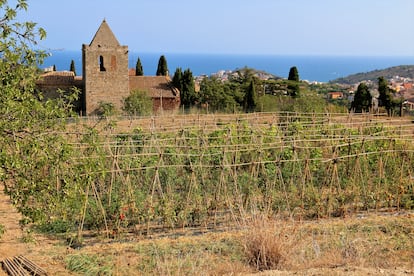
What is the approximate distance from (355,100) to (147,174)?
55.6ft

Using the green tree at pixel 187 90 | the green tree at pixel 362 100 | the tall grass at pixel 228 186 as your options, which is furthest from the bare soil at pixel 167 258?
the green tree at pixel 187 90

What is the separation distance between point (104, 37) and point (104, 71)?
1733 mm

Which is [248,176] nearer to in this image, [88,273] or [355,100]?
[88,273]

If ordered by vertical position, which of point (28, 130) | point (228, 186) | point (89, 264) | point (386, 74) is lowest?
point (89, 264)

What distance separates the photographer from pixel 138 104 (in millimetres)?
23312

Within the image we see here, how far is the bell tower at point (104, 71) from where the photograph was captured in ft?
84.6

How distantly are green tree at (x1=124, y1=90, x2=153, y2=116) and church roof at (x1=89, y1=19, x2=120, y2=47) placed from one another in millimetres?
3243

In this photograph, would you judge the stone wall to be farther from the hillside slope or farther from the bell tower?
the hillside slope

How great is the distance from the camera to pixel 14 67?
4914 millimetres

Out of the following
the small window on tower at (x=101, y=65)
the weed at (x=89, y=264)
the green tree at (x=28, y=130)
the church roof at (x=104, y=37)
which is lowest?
the weed at (x=89, y=264)

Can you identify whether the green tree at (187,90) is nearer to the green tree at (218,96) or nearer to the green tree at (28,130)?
the green tree at (218,96)

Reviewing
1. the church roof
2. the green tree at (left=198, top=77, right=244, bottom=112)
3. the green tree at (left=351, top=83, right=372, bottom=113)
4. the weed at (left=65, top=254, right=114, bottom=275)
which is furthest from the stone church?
the weed at (left=65, top=254, right=114, bottom=275)

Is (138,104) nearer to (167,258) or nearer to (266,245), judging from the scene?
(167,258)

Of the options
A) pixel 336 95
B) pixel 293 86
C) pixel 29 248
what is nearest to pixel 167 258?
pixel 29 248
